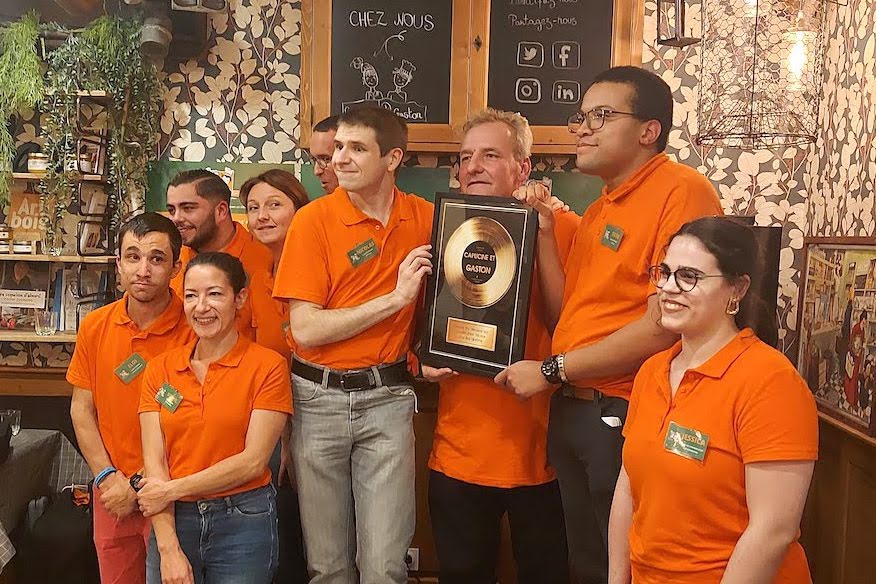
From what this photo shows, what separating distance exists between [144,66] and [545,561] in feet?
8.95

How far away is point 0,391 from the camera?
3543mm

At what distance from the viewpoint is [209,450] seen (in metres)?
2.04

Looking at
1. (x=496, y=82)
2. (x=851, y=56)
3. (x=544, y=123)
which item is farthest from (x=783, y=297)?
(x=496, y=82)

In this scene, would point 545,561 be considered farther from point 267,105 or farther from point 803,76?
point 267,105

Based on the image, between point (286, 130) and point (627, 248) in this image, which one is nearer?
point (627, 248)

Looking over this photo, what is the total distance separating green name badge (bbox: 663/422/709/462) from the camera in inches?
58.0

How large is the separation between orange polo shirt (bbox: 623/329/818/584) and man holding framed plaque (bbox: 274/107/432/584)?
79 cm

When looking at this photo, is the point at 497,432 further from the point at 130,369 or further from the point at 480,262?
the point at 130,369

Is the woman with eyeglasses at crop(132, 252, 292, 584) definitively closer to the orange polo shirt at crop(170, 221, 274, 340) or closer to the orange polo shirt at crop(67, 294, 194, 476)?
the orange polo shirt at crop(67, 294, 194, 476)

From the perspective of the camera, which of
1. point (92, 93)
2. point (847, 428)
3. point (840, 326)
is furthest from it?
point (92, 93)

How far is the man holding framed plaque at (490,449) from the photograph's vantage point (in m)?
2.23

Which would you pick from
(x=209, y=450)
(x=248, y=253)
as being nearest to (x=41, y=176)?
(x=248, y=253)

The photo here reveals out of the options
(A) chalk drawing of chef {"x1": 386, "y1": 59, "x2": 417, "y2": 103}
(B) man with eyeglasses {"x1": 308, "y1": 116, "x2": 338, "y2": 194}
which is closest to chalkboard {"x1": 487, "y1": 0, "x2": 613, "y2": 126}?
(A) chalk drawing of chef {"x1": 386, "y1": 59, "x2": 417, "y2": 103}

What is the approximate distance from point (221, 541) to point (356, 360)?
0.63 metres
